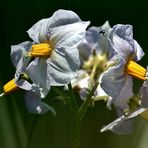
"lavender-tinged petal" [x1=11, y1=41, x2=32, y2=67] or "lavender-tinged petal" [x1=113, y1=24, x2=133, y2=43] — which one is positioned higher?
"lavender-tinged petal" [x1=113, y1=24, x2=133, y2=43]

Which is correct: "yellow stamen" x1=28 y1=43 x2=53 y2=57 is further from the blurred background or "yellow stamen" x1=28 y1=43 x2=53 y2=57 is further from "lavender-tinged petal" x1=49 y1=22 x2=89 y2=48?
the blurred background

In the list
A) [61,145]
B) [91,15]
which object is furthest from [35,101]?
[91,15]

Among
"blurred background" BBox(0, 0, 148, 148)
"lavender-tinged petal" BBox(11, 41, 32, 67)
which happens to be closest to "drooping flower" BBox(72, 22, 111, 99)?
"blurred background" BBox(0, 0, 148, 148)

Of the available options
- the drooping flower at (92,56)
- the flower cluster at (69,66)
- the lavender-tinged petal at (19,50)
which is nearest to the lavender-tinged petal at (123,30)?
the flower cluster at (69,66)

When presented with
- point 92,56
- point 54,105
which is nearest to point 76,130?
point 54,105

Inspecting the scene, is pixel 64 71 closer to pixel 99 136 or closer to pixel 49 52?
pixel 49 52

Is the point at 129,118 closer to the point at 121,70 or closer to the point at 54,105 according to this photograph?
the point at 121,70

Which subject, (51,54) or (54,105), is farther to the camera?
(54,105)
